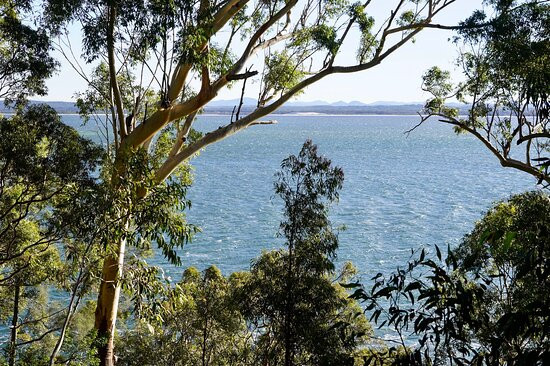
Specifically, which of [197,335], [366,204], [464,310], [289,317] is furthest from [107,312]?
[366,204]

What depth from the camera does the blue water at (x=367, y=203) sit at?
70.6ft

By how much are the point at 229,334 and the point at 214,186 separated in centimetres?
2744

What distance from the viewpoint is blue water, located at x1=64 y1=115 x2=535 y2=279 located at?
2152cm

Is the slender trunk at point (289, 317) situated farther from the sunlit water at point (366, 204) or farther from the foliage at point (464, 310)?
the foliage at point (464, 310)

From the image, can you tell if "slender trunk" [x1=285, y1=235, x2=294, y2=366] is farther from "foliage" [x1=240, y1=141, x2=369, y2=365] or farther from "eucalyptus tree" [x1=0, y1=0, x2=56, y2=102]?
"eucalyptus tree" [x1=0, y1=0, x2=56, y2=102]

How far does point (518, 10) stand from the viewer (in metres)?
7.71

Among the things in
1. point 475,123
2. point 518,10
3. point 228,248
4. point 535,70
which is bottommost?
point 228,248

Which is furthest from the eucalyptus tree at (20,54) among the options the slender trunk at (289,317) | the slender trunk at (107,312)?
the slender trunk at (289,317)

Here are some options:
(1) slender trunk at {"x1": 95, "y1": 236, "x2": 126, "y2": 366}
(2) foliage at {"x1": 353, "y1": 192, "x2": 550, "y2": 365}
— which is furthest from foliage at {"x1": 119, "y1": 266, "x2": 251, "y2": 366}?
(2) foliage at {"x1": 353, "y1": 192, "x2": 550, "y2": 365}

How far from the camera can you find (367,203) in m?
31.3

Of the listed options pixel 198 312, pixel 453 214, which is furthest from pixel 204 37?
pixel 453 214

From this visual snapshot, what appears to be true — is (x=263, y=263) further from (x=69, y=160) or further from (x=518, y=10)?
(x=518, y=10)

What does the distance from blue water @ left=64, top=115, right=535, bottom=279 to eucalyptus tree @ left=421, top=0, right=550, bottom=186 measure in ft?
15.3

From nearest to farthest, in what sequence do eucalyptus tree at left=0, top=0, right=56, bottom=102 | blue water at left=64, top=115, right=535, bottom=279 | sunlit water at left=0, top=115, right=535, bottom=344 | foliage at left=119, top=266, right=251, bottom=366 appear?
eucalyptus tree at left=0, top=0, right=56, bottom=102 < foliage at left=119, top=266, right=251, bottom=366 < sunlit water at left=0, top=115, right=535, bottom=344 < blue water at left=64, top=115, right=535, bottom=279
